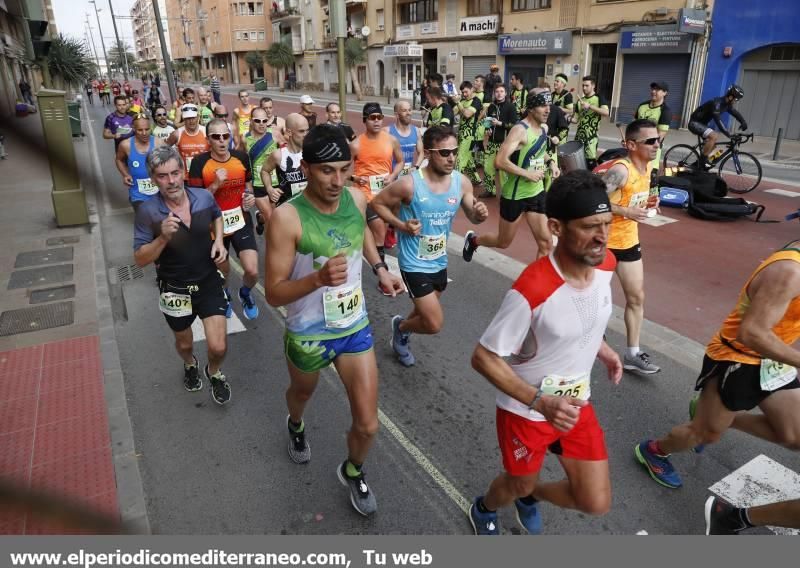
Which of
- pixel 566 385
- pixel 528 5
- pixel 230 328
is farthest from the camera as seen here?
pixel 528 5

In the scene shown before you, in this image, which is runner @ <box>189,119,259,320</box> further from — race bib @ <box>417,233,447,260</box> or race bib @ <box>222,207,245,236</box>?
Result: race bib @ <box>417,233,447,260</box>

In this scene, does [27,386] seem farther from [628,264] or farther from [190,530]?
[628,264]

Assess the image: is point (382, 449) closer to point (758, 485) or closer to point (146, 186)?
point (758, 485)

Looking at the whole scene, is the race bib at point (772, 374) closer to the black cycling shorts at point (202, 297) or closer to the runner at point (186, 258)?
the runner at point (186, 258)

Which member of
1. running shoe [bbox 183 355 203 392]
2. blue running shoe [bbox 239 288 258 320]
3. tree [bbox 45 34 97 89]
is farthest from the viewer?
blue running shoe [bbox 239 288 258 320]

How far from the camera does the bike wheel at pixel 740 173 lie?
37.0 ft

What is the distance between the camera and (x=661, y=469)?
12.0 feet

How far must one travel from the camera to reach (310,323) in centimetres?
330

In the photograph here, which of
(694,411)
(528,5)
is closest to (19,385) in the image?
(694,411)

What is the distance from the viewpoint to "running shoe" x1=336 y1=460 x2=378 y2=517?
343 cm

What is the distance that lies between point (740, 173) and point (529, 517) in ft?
36.1

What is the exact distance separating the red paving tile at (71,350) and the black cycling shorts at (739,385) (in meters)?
5.07

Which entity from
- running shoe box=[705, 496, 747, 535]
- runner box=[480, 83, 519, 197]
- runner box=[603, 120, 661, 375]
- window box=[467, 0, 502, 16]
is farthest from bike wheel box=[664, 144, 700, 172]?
window box=[467, 0, 502, 16]

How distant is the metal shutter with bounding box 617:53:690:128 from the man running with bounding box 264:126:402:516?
2009 centimetres
